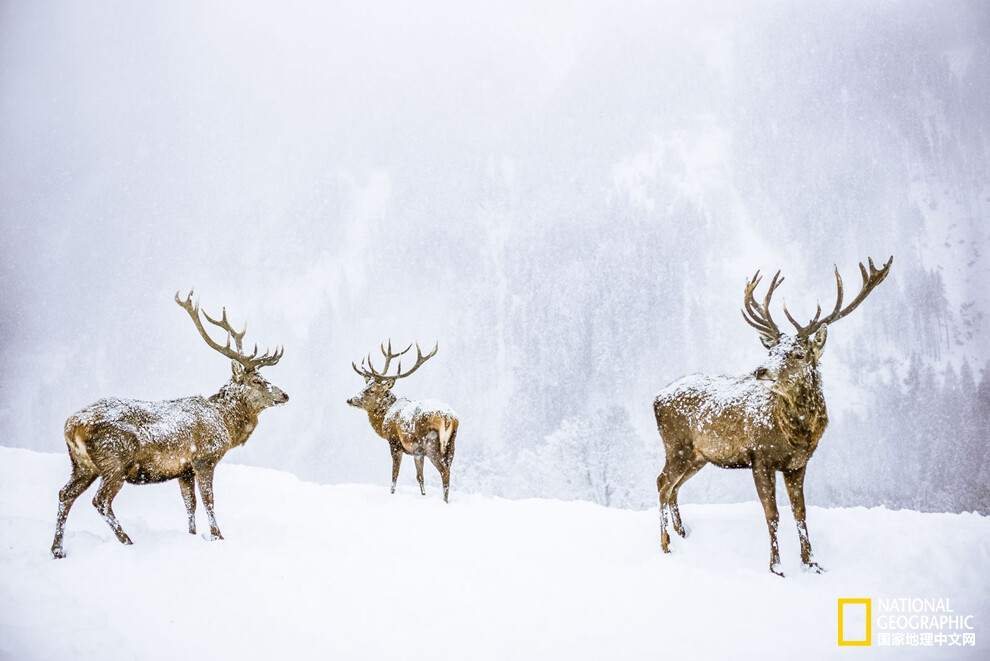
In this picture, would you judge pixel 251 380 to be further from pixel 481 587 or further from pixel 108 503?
pixel 481 587

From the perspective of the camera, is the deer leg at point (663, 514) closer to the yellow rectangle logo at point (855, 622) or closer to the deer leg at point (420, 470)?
the yellow rectangle logo at point (855, 622)

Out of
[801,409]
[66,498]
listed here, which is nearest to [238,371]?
[66,498]

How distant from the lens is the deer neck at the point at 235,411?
22.2 feet

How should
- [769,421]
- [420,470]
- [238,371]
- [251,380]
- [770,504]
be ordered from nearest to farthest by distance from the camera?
[770,504] < [769,421] < [238,371] < [251,380] < [420,470]

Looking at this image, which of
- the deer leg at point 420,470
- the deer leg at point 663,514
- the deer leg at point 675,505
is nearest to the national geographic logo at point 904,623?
the deer leg at point 663,514

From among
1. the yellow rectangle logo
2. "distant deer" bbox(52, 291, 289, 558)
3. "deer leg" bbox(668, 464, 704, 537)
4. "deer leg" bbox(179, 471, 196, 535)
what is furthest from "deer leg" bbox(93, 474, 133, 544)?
the yellow rectangle logo

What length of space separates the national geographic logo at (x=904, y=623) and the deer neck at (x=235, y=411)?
21.2 feet

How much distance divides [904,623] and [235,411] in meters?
7.19

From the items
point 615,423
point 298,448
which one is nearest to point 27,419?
point 298,448

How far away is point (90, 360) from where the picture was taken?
151m

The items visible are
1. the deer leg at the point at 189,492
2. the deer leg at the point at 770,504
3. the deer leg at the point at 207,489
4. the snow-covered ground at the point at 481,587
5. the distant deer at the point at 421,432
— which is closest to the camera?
the snow-covered ground at the point at 481,587

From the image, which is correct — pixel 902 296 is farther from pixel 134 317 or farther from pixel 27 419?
pixel 134 317

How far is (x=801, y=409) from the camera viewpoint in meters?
4.73

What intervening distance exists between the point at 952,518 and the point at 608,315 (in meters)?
146
